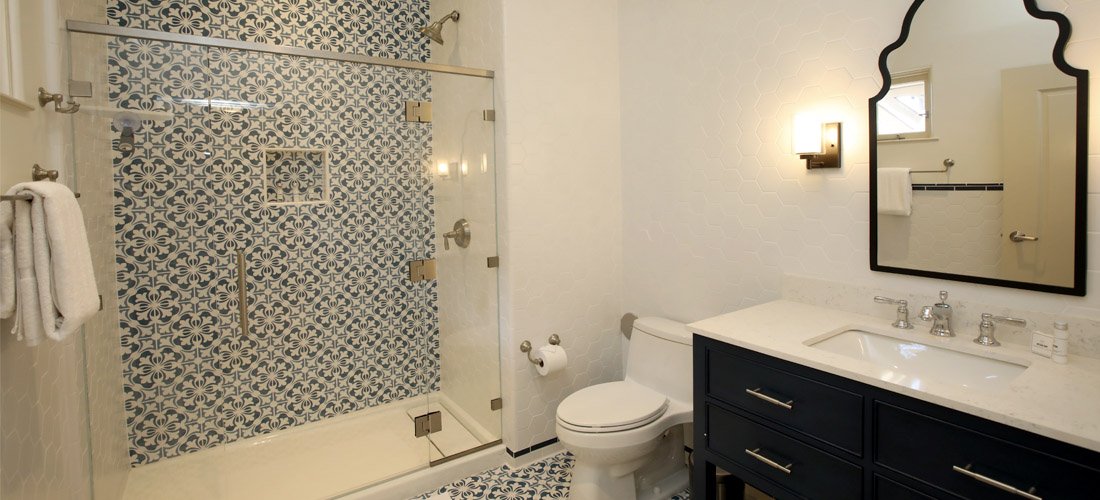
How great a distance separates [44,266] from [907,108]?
2438 mm

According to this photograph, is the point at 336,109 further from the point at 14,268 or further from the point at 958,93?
the point at 958,93

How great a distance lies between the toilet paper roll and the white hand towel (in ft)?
6.24

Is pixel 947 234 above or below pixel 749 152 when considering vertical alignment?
below

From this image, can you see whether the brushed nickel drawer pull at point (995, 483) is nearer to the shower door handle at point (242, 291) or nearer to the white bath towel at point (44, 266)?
the white bath towel at point (44, 266)

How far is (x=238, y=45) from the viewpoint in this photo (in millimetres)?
2141

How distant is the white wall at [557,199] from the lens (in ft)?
8.64

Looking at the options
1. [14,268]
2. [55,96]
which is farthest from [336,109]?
[14,268]

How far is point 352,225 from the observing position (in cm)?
271

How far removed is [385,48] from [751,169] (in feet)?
7.29

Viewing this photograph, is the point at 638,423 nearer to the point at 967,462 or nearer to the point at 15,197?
the point at 967,462

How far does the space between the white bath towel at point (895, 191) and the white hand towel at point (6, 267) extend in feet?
7.94

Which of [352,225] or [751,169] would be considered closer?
[751,169]

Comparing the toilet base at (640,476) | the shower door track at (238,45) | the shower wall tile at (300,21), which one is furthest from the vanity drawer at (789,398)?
the shower wall tile at (300,21)

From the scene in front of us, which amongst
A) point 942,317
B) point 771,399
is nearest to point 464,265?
point 771,399
